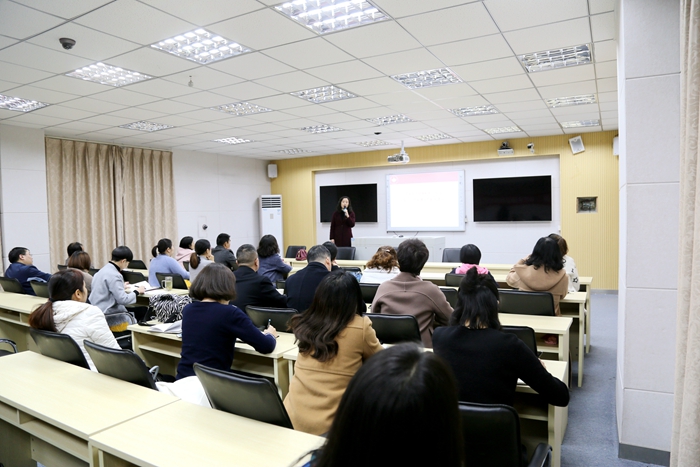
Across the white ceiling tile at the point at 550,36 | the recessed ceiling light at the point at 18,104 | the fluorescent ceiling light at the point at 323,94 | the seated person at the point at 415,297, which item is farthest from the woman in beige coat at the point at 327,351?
the recessed ceiling light at the point at 18,104

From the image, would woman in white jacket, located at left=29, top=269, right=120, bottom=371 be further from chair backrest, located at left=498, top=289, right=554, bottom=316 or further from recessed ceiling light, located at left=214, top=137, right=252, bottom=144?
recessed ceiling light, located at left=214, top=137, right=252, bottom=144

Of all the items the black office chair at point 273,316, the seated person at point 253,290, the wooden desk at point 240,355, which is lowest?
the wooden desk at point 240,355

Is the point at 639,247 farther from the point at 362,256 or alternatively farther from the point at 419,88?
the point at 362,256

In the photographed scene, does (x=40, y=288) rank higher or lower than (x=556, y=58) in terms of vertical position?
lower

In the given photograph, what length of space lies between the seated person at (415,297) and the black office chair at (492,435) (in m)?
1.24

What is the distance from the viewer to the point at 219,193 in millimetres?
10336

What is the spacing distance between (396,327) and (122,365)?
1476 mm

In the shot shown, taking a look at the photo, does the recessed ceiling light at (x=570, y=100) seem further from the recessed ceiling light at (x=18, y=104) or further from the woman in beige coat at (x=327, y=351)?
the recessed ceiling light at (x=18, y=104)

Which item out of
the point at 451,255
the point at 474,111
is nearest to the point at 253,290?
the point at 451,255

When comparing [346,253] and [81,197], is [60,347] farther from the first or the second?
[81,197]

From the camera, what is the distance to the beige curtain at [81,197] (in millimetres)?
7441

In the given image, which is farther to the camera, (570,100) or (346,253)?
(346,253)

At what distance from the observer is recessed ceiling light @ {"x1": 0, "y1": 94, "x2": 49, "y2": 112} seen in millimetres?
5457

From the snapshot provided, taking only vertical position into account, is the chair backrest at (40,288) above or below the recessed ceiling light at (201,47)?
below
